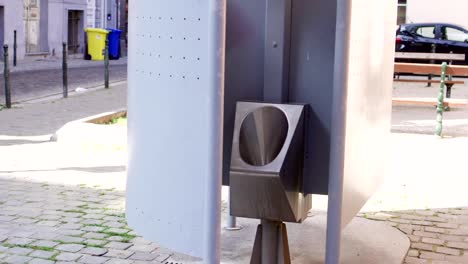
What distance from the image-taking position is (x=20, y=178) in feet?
25.4

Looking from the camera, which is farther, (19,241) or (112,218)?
(112,218)

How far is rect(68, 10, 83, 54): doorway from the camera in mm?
30016

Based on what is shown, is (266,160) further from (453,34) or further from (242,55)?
(453,34)

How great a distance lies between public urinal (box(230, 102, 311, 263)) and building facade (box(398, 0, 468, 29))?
26.4 metres

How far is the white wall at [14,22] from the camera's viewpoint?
82.9ft

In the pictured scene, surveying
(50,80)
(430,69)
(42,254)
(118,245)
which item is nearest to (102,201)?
(118,245)

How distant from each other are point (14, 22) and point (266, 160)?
892 inches

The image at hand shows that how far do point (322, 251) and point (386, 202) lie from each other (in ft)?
6.08

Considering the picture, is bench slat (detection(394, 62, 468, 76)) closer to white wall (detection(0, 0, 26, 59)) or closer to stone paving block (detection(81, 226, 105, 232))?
stone paving block (detection(81, 226, 105, 232))

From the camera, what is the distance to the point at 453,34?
2552 centimetres

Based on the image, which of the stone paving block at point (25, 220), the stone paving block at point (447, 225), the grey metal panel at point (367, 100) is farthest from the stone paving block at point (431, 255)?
the stone paving block at point (25, 220)

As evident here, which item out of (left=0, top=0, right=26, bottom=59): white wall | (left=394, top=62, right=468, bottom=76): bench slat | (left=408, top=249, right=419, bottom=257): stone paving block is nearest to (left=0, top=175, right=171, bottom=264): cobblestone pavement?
(left=408, top=249, right=419, bottom=257): stone paving block

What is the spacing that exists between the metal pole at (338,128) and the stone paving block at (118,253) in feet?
5.34

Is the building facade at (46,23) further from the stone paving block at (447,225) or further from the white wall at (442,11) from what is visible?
the stone paving block at (447,225)
